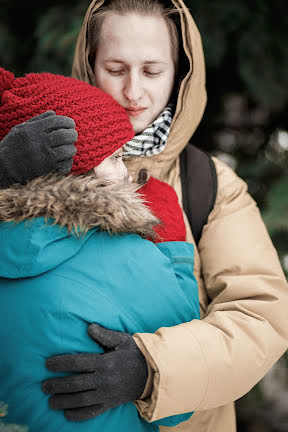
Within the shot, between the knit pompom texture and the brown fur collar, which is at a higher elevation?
the knit pompom texture

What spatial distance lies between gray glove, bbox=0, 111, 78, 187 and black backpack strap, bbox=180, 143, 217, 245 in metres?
0.71

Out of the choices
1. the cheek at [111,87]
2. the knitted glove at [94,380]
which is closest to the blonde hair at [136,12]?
the cheek at [111,87]

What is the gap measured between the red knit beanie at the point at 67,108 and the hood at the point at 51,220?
0.18m

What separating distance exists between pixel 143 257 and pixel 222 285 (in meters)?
0.53

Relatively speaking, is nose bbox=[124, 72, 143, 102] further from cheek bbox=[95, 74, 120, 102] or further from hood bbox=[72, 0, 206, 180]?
hood bbox=[72, 0, 206, 180]

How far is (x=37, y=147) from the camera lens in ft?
4.66

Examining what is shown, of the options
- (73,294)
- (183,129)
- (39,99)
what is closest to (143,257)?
(73,294)

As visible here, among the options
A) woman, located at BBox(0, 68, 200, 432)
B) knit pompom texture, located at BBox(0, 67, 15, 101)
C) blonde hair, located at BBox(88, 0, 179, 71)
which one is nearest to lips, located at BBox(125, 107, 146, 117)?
blonde hair, located at BBox(88, 0, 179, 71)

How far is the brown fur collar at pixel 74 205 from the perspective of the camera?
139cm

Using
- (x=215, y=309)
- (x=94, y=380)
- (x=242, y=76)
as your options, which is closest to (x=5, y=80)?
(x=94, y=380)

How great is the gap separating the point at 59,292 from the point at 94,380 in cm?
30

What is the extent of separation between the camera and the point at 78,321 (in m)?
1.36

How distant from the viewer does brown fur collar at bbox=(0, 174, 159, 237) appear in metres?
1.39

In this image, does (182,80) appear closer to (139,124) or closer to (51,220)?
(139,124)
